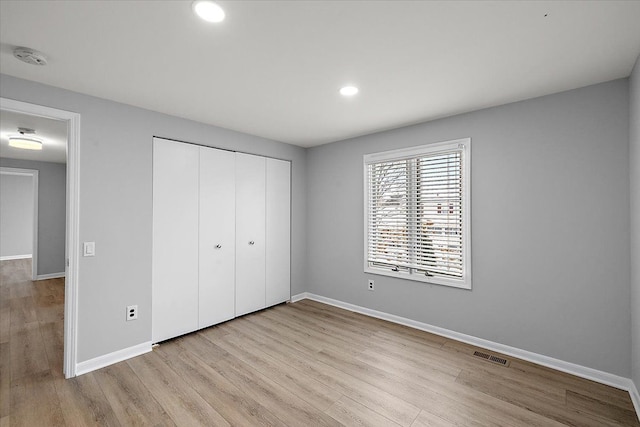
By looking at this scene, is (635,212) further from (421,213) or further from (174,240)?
(174,240)

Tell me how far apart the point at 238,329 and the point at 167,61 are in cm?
294

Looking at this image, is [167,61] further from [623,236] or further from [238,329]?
[623,236]

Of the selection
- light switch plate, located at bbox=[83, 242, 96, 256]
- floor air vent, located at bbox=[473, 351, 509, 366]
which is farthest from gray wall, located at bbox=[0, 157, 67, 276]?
floor air vent, located at bbox=[473, 351, 509, 366]

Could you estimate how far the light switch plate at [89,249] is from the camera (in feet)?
8.66

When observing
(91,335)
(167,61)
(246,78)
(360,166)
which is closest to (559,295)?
(360,166)

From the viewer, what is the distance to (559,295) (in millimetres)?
2609

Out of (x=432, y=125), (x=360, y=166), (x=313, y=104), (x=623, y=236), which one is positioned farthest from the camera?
(x=360, y=166)

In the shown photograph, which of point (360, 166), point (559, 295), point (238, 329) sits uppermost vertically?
point (360, 166)

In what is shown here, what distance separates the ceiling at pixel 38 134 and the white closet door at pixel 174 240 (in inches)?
47.3

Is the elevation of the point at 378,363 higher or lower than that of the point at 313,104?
lower

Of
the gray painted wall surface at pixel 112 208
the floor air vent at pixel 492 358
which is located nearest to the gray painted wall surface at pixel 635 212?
the floor air vent at pixel 492 358

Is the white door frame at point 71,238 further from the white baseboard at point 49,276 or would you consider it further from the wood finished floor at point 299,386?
the white baseboard at point 49,276

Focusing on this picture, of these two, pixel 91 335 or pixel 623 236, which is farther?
pixel 91 335

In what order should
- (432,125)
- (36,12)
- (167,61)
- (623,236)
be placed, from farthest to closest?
1. (432,125)
2. (623,236)
3. (167,61)
4. (36,12)
